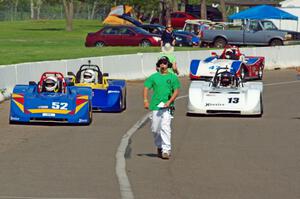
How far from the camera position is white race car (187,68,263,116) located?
21.0 meters

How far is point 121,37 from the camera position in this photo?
49750mm

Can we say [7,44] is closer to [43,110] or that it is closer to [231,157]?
[43,110]

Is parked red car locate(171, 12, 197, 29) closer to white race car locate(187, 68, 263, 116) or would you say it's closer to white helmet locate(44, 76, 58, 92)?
white race car locate(187, 68, 263, 116)

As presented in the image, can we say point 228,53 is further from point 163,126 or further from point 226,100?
point 163,126

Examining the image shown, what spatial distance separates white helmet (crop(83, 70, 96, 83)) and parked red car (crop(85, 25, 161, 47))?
2800 centimetres

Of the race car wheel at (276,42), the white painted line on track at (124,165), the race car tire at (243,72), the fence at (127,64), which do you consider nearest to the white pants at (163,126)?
the white painted line on track at (124,165)

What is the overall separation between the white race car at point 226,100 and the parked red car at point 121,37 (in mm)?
28221

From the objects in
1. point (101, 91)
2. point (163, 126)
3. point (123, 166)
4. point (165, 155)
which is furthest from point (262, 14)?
point (123, 166)

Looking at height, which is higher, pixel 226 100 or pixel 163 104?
pixel 163 104

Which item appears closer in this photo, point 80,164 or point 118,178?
point 118,178

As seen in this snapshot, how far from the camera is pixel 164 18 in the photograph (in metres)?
75.1

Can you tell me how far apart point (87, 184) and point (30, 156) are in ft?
9.47

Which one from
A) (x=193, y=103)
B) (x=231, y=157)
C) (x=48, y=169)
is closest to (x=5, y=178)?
(x=48, y=169)

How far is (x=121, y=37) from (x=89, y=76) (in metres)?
28.3
